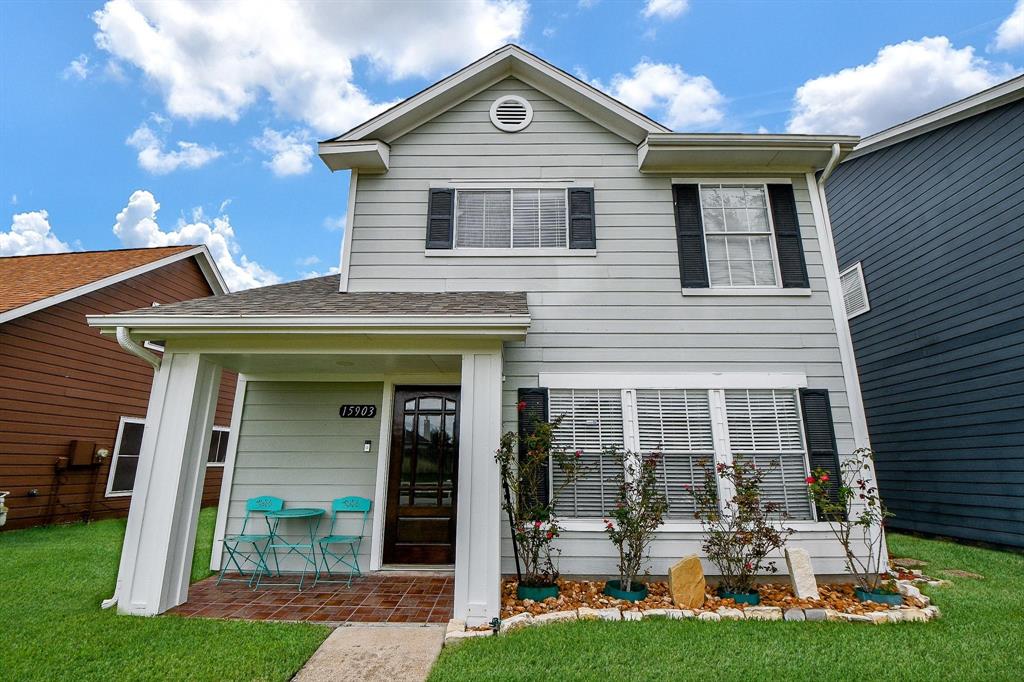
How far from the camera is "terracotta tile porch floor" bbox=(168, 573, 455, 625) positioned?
3.91 metres

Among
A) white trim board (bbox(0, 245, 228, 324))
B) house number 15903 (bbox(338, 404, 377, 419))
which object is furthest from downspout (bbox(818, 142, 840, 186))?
white trim board (bbox(0, 245, 228, 324))

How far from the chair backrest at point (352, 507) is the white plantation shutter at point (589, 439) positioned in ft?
7.24

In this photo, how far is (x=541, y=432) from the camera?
4.48 meters

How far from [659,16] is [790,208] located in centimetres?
695

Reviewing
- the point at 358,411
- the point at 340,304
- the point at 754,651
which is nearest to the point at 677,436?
the point at 754,651

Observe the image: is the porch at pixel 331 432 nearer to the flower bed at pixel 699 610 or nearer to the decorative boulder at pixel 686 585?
the flower bed at pixel 699 610

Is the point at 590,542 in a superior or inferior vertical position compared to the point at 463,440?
inferior

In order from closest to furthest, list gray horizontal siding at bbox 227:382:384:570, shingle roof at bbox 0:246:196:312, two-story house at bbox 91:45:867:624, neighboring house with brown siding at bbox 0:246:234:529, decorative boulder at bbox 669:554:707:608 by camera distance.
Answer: decorative boulder at bbox 669:554:707:608 < two-story house at bbox 91:45:867:624 < gray horizontal siding at bbox 227:382:384:570 < neighboring house with brown siding at bbox 0:246:234:529 < shingle roof at bbox 0:246:196:312

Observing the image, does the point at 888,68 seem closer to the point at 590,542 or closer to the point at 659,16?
the point at 659,16

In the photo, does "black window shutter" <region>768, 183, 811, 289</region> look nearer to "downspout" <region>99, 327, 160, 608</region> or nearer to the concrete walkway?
the concrete walkway

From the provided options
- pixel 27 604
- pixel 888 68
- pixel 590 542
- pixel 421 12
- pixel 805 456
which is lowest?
pixel 27 604

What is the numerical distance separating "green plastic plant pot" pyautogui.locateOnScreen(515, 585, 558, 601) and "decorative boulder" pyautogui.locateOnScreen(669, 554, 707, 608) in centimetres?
104

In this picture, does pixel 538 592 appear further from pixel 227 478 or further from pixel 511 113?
pixel 511 113

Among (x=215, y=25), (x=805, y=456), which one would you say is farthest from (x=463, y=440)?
(x=215, y=25)
